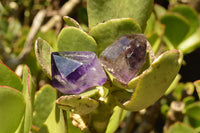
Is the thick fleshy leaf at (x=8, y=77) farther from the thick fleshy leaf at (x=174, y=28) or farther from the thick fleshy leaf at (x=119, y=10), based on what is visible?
the thick fleshy leaf at (x=174, y=28)

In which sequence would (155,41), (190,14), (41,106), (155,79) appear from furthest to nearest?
(190,14), (155,41), (41,106), (155,79)

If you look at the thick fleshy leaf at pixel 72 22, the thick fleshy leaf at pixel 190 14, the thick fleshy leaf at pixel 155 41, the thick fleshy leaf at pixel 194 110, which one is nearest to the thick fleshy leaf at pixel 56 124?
the thick fleshy leaf at pixel 72 22

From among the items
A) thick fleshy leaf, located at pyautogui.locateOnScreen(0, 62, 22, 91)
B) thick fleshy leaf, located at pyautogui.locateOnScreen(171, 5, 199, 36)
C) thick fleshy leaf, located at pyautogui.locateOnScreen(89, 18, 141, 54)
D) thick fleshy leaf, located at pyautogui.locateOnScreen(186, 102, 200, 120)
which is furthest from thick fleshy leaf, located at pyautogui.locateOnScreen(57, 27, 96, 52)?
thick fleshy leaf, located at pyautogui.locateOnScreen(171, 5, 199, 36)

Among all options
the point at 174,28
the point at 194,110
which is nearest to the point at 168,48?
the point at 174,28

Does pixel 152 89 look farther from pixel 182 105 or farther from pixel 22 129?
pixel 182 105

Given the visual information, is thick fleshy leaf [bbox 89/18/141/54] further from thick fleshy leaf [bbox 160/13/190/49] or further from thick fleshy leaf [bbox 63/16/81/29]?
thick fleshy leaf [bbox 160/13/190/49]

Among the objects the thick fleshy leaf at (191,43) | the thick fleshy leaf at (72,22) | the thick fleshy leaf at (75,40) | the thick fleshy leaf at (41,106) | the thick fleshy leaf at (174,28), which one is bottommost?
the thick fleshy leaf at (191,43)

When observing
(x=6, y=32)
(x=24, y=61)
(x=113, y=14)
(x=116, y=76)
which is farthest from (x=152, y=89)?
(x=6, y=32)

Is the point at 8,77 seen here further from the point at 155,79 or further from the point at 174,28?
the point at 174,28
